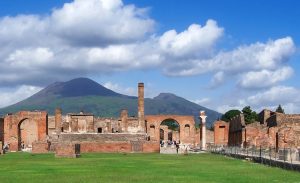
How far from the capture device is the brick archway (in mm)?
82562

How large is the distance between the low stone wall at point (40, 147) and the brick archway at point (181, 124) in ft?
92.9

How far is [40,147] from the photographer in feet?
181

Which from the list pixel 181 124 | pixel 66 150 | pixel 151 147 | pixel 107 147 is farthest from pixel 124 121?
pixel 66 150

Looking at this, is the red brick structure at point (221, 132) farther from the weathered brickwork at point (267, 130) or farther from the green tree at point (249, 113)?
the green tree at point (249, 113)

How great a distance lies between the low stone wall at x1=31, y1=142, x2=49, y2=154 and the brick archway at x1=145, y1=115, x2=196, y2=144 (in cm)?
2832

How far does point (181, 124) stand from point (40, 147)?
1268 inches

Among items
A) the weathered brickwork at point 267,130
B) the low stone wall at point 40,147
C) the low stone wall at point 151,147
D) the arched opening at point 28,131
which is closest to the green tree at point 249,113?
the arched opening at point 28,131

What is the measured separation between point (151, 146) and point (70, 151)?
648 inches

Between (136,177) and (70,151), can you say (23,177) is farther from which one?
(70,151)

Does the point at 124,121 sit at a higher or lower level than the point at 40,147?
higher

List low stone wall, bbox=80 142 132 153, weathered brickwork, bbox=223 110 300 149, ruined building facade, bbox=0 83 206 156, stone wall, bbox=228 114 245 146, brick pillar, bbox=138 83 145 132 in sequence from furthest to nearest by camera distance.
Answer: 1. brick pillar, bbox=138 83 145 132
2. stone wall, bbox=228 114 245 146
3. ruined building facade, bbox=0 83 206 156
4. low stone wall, bbox=80 142 132 153
5. weathered brickwork, bbox=223 110 300 149

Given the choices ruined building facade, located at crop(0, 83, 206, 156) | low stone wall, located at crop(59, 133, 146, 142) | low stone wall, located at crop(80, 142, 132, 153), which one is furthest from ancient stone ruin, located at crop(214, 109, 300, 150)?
low stone wall, located at crop(80, 142, 132, 153)

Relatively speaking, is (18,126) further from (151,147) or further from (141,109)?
(151,147)

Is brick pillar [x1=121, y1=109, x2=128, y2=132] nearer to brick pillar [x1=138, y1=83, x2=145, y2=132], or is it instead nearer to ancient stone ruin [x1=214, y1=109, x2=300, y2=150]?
brick pillar [x1=138, y1=83, x2=145, y2=132]
